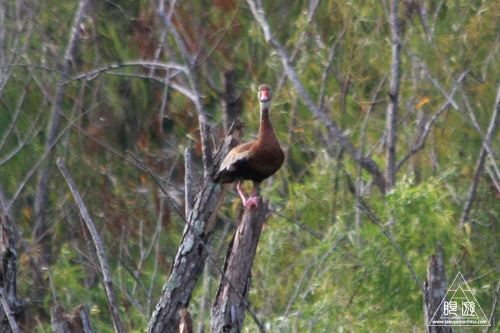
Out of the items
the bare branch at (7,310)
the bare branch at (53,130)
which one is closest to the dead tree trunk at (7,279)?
the bare branch at (7,310)

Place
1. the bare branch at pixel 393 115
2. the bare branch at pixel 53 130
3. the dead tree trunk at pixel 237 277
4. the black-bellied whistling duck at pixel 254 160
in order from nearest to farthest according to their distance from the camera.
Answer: the dead tree trunk at pixel 237 277
the black-bellied whistling duck at pixel 254 160
the bare branch at pixel 393 115
the bare branch at pixel 53 130

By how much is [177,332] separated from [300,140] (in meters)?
4.79

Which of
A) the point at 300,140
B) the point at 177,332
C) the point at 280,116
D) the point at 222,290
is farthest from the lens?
the point at 300,140

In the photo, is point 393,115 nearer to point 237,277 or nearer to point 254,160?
point 254,160

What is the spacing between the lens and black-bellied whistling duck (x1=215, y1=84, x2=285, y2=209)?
5328 mm

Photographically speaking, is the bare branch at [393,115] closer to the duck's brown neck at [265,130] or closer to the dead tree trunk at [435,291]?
the duck's brown neck at [265,130]

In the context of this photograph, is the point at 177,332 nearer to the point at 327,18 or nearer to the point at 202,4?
the point at 327,18

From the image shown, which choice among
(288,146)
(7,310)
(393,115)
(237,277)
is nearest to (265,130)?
(237,277)

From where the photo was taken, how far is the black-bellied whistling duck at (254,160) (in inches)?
210

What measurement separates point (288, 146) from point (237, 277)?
4.44m

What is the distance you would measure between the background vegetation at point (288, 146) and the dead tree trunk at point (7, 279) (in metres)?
0.94

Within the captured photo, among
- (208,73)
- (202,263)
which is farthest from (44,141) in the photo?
(202,263)

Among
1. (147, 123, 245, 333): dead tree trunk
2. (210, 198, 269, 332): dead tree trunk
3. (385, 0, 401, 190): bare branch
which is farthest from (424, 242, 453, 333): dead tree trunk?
(385, 0, 401, 190): bare branch

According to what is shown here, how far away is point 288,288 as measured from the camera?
7.43 meters
